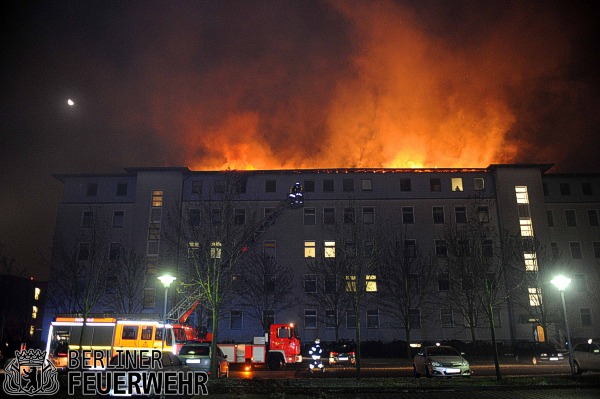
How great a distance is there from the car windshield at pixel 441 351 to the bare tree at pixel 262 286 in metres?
25.2

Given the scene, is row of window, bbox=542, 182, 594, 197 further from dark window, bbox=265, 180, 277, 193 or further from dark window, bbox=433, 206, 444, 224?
dark window, bbox=265, 180, 277, 193

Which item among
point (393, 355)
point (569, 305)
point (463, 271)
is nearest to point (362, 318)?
point (393, 355)

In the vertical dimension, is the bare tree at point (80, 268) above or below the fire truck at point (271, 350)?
above

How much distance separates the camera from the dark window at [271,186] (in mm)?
50344

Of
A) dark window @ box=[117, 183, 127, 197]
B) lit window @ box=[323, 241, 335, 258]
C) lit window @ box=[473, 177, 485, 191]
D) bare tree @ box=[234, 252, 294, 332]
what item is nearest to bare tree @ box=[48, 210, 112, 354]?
dark window @ box=[117, 183, 127, 197]

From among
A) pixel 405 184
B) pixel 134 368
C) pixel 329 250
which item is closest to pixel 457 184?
pixel 405 184

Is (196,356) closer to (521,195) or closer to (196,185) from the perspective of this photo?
(196,185)

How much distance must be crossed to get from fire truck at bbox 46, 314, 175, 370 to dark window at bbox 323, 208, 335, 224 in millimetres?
25130

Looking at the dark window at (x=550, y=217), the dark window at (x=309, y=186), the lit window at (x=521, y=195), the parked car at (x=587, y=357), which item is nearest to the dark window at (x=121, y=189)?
the dark window at (x=309, y=186)

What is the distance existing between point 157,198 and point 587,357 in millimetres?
39535

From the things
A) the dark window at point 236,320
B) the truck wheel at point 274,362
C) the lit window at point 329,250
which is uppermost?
the lit window at point 329,250

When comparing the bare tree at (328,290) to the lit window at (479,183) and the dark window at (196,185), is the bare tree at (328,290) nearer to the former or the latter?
the dark window at (196,185)

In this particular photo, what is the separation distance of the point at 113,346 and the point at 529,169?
4283cm

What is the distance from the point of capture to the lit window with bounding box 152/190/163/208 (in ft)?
162
